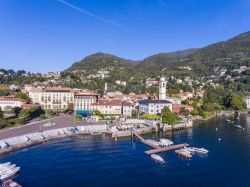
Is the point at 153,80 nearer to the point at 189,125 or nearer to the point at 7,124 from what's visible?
the point at 189,125

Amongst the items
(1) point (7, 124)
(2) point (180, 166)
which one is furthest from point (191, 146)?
(1) point (7, 124)

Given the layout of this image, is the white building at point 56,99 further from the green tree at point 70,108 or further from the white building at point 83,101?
the white building at point 83,101

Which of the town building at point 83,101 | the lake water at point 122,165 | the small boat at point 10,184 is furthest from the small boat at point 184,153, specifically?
the town building at point 83,101

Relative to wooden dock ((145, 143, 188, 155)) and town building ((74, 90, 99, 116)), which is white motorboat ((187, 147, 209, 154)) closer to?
wooden dock ((145, 143, 188, 155))

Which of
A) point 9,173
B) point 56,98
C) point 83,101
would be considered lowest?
point 9,173

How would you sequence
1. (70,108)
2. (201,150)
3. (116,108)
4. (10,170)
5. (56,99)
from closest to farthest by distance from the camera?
(10,170)
(201,150)
(116,108)
(70,108)
(56,99)

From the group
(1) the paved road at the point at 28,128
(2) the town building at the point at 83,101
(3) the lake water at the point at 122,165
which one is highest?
(2) the town building at the point at 83,101

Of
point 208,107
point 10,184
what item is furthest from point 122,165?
point 208,107

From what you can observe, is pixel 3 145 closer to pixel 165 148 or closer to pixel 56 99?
pixel 165 148
